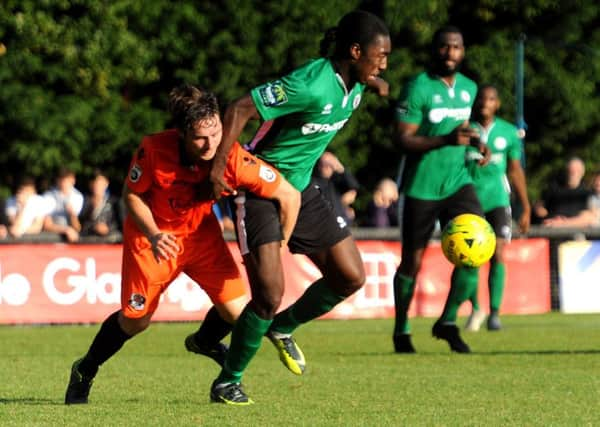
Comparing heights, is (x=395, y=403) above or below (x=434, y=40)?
below

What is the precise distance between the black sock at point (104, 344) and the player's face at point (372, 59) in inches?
79.9

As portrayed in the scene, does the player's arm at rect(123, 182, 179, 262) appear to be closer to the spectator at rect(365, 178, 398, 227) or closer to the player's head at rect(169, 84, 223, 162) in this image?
the player's head at rect(169, 84, 223, 162)

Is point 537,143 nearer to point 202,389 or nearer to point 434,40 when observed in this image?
point 434,40

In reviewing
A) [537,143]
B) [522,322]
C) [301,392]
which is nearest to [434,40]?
[301,392]

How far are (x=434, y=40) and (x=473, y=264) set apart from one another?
1.97m

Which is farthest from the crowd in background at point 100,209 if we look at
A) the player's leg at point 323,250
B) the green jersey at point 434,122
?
the player's leg at point 323,250

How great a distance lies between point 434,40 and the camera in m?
13.0

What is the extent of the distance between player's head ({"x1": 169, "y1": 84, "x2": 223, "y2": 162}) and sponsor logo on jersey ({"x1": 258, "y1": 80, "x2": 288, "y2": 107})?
45 cm

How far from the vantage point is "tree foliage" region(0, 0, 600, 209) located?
27.3 metres

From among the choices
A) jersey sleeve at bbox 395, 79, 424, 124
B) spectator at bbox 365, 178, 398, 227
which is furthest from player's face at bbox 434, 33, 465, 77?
spectator at bbox 365, 178, 398, 227

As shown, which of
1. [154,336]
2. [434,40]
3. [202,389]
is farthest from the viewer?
[154,336]

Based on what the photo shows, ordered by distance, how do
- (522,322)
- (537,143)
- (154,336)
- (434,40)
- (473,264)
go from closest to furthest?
(473,264) → (434,40) → (154,336) → (522,322) → (537,143)

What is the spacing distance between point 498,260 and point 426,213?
3031 mm

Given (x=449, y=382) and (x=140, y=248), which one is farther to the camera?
(x=449, y=382)
